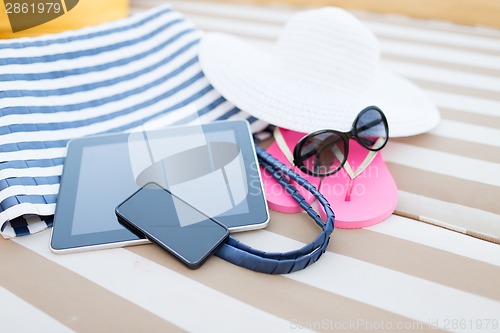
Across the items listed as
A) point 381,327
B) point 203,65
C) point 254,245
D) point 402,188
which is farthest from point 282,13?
point 381,327

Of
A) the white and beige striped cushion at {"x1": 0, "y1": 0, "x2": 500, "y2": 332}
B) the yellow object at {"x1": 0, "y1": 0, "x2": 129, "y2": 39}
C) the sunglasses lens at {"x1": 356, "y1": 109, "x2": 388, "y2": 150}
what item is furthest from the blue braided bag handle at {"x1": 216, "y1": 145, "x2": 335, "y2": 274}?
the yellow object at {"x1": 0, "y1": 0, "x2": 129, "y2": 39}

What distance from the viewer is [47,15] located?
3.04 ft

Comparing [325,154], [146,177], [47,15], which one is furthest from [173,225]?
[47,15]

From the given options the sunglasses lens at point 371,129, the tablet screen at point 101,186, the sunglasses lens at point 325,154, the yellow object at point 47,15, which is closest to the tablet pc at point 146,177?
the tablet screen at point 101,186

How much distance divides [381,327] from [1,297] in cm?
52

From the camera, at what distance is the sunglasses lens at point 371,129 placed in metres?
0.75

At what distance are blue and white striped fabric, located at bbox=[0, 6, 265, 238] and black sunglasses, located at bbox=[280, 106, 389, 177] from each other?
0.17 meters

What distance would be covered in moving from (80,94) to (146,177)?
0.87 feet

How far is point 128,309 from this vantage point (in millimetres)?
557

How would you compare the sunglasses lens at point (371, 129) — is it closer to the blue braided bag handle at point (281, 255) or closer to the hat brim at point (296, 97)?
the hat brim at point (296, 97)

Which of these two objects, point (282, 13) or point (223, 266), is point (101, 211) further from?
point (282, 13)

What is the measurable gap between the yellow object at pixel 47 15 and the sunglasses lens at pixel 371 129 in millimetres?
698

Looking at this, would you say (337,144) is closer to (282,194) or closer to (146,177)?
(282,194)

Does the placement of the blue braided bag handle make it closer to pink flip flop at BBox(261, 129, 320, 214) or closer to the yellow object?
pink flip flop at BBox(261, 129, 320, 214)
